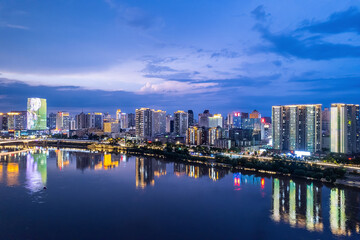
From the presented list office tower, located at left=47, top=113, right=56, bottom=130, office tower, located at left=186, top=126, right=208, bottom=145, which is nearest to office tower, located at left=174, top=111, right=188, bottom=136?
office tower, located at left=186, top=126, right=208, bottom=145

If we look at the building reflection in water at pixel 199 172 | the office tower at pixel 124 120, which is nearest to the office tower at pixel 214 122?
the building reflection in water at pixel 199 172

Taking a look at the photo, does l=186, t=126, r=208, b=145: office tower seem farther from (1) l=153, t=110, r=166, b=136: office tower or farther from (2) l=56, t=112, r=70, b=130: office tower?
(2) l=56, t=112, r=70, b=130: office tower

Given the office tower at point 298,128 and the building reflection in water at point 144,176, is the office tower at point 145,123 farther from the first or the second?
the office tower at point 298,128

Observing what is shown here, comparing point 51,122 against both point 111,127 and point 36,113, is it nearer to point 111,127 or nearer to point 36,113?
point 36,113

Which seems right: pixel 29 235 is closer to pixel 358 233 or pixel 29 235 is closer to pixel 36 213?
pixel 36 213

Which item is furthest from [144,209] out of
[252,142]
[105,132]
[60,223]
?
[105,132]

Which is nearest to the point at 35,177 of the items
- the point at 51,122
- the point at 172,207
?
the point at 172,207

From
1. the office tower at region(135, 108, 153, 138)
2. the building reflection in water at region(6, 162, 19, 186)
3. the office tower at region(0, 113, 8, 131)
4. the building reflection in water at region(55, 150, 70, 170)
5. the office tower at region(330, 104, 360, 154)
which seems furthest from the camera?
the office tower at region(0, 113, 8, 131)
